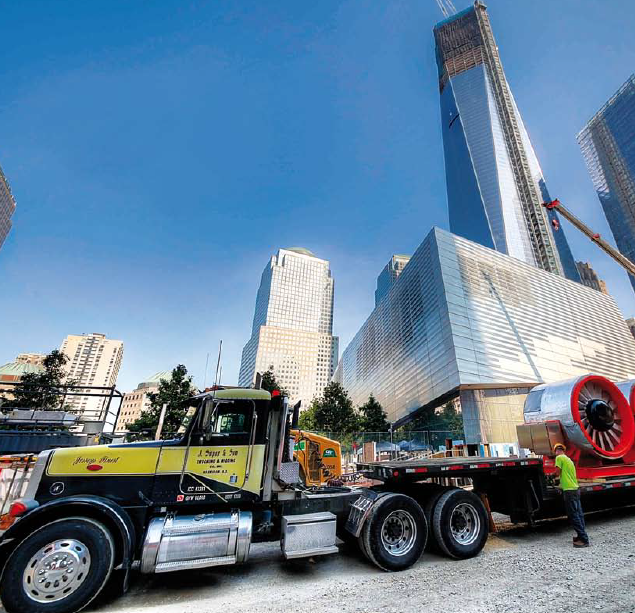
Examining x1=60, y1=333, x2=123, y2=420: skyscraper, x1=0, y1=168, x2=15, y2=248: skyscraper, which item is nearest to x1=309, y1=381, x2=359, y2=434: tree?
x1=0, y1=168, x2=15, y2=248: skyscraper

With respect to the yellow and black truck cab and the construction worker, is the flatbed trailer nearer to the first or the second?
the yellow and black truck cab

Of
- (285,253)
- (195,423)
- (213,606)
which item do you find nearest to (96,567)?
(213,606)

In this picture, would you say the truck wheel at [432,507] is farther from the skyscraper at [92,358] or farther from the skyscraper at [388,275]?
the skyscraper at [92,358]

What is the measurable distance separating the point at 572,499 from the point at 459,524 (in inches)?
88.8

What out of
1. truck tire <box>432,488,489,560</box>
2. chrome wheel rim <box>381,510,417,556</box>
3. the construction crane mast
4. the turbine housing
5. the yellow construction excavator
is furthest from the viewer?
the construction crane mast

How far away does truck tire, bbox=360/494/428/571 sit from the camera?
17.3ft

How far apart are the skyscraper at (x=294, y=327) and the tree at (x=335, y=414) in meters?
89.9

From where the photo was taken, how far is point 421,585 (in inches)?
183

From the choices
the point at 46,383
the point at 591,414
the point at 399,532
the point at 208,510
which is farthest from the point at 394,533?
the point at 46,383

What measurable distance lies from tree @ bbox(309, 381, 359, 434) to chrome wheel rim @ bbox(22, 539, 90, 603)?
4120 cm

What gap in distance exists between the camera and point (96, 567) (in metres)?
4.14

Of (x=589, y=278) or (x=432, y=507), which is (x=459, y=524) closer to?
A: (x=432, y=507)

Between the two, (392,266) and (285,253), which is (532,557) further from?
(392,266)

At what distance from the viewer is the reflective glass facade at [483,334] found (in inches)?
1644
